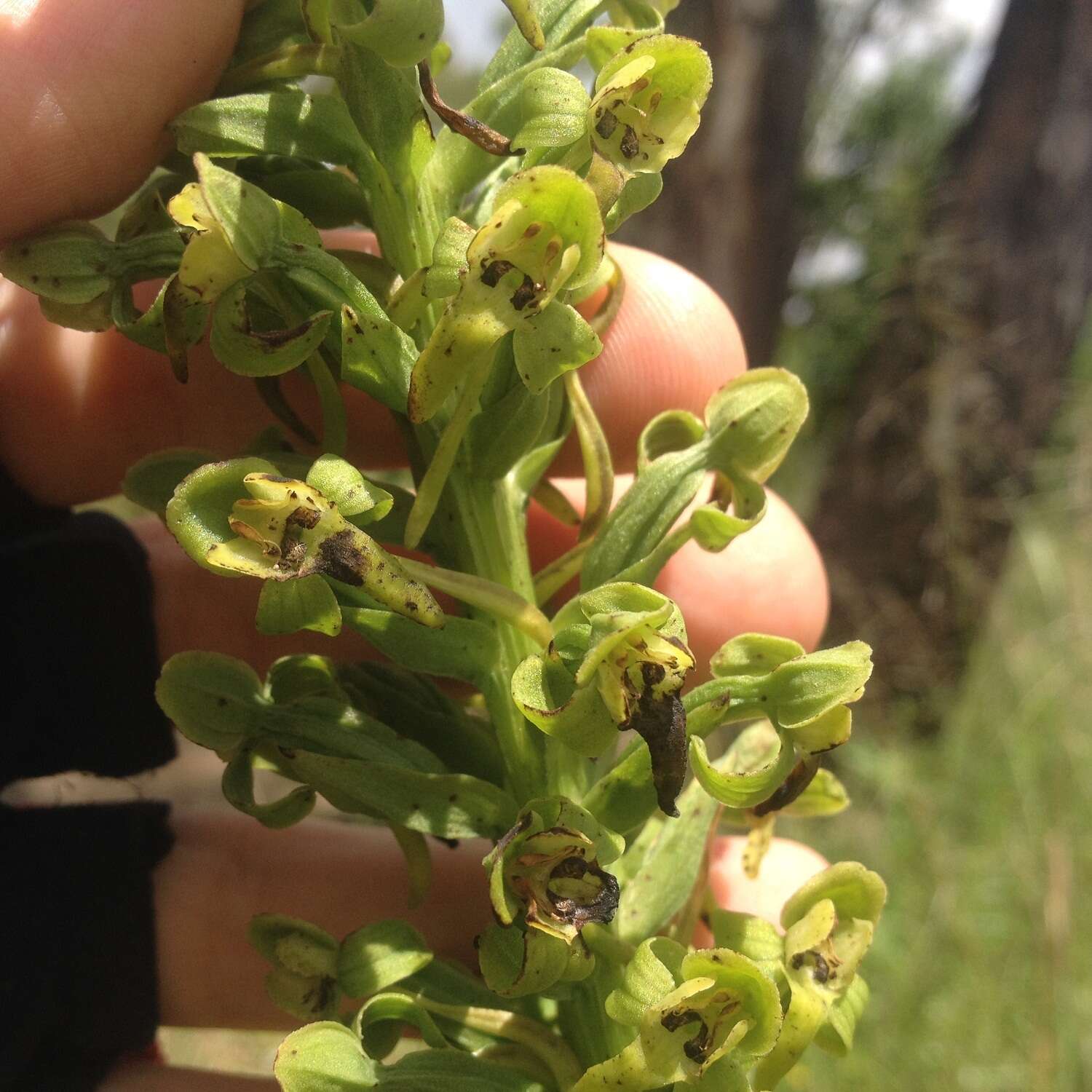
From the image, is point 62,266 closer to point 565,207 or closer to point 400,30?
point 400,30

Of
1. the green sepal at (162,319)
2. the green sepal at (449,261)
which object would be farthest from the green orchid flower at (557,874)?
the green sepal at (162,319)

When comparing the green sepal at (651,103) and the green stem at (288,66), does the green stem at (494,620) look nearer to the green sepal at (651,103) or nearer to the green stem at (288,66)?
the green sepal at (651,103)

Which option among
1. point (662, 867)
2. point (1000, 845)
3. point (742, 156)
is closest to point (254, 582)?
point (662, 867)

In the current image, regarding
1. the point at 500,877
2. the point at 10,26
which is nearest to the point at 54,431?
the point at 10,26

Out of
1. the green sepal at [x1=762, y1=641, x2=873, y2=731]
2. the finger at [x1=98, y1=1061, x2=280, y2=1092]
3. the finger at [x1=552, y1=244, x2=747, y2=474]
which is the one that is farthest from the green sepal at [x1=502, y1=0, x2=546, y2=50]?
the finger at [x1=98, y1=1061, x2=280, y2=1092]

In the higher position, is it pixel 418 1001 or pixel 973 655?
pixel 418 1001

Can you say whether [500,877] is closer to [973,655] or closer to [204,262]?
[204,262]
